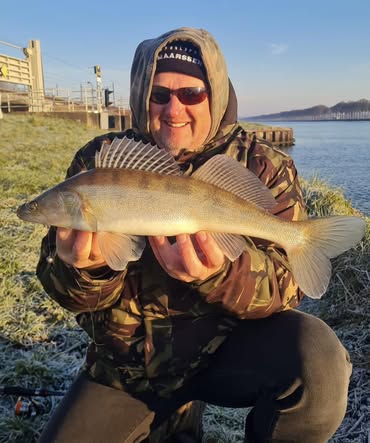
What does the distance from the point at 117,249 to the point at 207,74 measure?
1.19 metres

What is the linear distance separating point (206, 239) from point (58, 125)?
18.8 m

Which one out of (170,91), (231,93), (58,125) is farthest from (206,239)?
(58,125)

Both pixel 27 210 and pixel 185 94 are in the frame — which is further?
pixel 185 94

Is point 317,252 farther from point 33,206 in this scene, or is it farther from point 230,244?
point 33,206

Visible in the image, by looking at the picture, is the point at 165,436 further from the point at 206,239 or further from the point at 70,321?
the point at 70,321

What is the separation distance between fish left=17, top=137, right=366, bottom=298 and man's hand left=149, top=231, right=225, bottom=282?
6 cm

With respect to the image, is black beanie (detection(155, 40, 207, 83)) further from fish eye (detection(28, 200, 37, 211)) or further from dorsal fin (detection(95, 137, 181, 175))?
fish eye (detection(28, 200, 37, 211))

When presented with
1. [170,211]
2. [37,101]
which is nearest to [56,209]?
[170,211]

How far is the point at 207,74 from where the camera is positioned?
2.50m

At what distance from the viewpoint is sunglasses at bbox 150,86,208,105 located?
2506 mm

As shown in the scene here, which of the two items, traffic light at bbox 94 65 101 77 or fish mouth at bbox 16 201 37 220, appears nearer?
fish mouth at bbox 16 201 37 220

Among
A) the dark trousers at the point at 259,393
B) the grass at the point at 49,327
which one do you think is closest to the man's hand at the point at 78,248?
the dark trousers at the point at 259,393

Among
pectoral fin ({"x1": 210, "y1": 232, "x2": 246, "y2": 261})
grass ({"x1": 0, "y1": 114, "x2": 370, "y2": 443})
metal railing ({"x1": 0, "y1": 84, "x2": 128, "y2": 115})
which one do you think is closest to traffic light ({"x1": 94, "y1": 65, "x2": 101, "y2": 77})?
metal railing ({"x1": 0, "y1": 84, "x2": 128, "y2": 115})

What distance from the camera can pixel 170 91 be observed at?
8.29 ft
